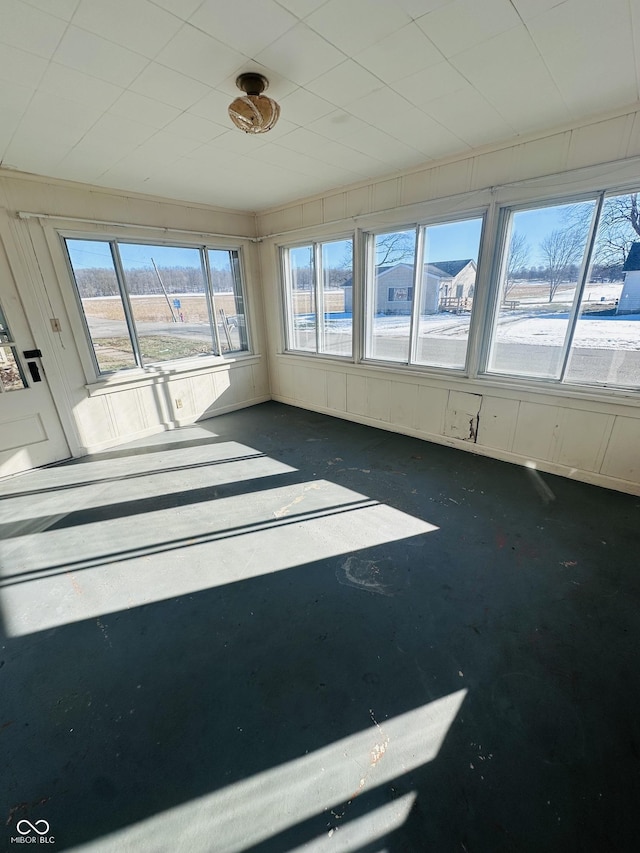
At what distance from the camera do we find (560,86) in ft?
6.40

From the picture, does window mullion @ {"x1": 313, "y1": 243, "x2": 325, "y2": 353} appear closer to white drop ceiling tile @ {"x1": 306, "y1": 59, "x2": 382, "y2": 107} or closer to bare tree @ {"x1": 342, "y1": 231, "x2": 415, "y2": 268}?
bare tree @ {"x1": 342, "y1": 231, "x2": 415, "y2": 268}

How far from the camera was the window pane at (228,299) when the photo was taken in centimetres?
452

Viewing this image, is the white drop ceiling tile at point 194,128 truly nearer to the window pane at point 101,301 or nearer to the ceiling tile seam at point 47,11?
the ceiling tile seam at point 47,11

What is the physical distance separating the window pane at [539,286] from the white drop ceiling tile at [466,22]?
61.0 inches

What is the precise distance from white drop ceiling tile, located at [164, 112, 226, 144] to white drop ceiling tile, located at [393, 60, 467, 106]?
3.86 feet

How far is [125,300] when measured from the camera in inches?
147

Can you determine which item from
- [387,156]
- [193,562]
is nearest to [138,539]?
[193,562]

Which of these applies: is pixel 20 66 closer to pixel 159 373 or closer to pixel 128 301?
pixel 128 301

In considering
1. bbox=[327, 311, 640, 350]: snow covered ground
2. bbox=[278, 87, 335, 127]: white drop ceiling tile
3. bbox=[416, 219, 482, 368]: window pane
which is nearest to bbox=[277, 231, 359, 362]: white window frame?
bbox=[327, 311, 640, 350]: snow covered ground

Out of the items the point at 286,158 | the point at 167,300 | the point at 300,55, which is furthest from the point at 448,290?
the point at 167,300

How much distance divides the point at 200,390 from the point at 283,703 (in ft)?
12.7

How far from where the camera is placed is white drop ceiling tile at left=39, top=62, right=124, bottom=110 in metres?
1.68

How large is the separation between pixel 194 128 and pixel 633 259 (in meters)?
3.14

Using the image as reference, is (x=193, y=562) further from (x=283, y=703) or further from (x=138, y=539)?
(x=283, y=703)
